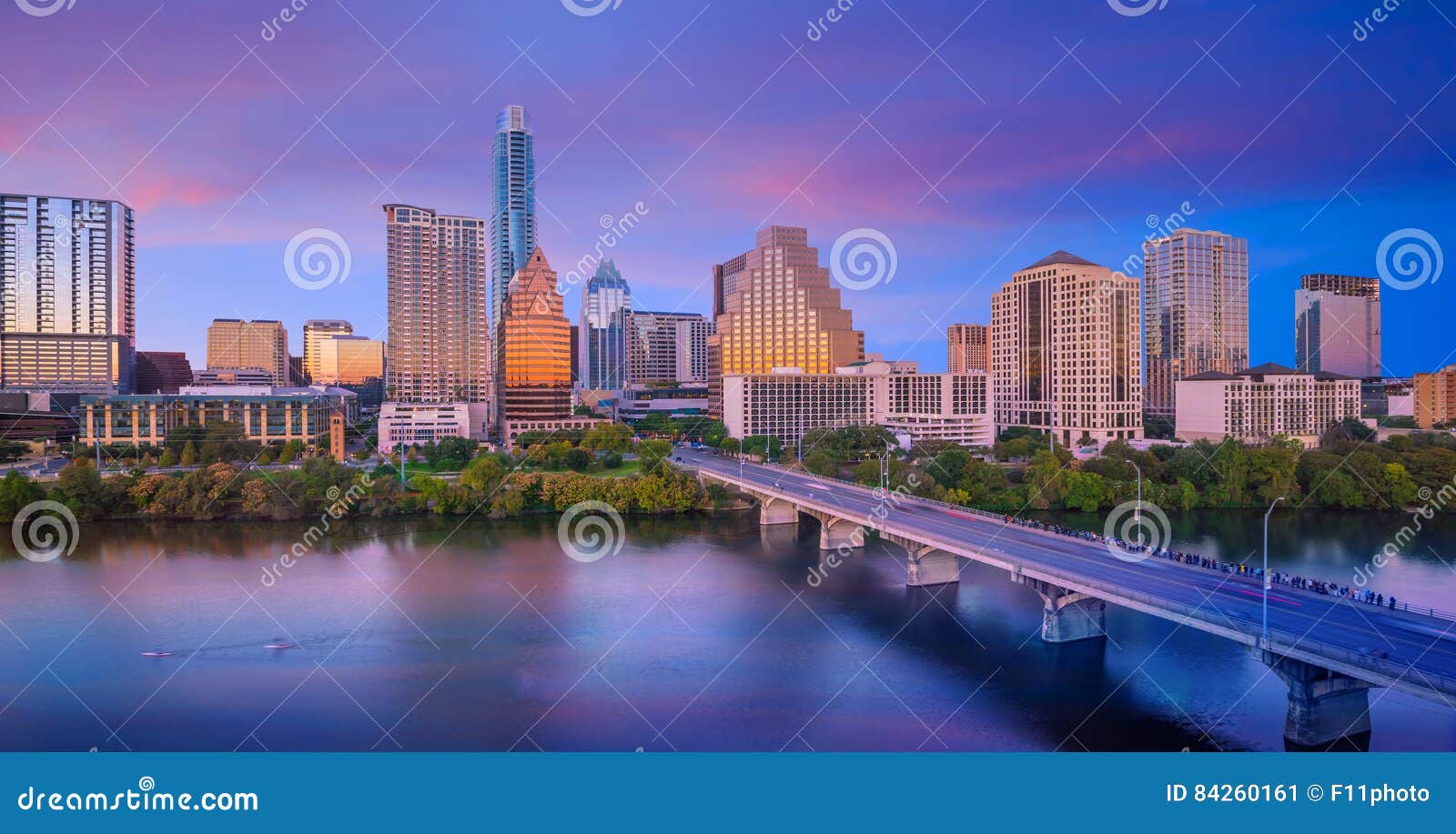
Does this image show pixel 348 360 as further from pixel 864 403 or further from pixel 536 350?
pixel 864 403

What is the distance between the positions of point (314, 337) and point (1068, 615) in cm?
5621

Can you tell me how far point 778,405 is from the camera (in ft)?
99.3

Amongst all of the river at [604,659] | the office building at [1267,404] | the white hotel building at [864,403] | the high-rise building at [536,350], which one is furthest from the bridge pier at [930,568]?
A: the high-rise building at [536,350]

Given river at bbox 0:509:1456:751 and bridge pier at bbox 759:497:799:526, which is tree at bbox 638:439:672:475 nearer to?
bridge pier at bbox 759:497:799:526

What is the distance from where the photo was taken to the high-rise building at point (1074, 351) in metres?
31.0

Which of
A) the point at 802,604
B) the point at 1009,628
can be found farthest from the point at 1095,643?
the point at 802,604

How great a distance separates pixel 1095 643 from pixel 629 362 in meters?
48.9

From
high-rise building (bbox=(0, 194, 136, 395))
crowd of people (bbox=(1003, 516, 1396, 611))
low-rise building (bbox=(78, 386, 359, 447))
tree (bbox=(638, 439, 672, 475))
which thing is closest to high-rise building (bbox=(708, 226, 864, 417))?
tree (bbox=(638, 439, 672, 475))

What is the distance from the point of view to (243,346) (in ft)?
168

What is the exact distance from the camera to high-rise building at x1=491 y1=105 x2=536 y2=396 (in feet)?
150

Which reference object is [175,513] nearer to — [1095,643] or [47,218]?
[1095,643]

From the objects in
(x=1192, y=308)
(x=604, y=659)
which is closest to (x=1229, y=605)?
(x=604, y=659)

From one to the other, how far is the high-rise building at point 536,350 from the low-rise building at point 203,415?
6028mm

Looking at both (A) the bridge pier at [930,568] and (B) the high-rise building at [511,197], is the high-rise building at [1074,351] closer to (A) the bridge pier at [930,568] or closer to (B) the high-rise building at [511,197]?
(A) the bridge pier at [930,568]
